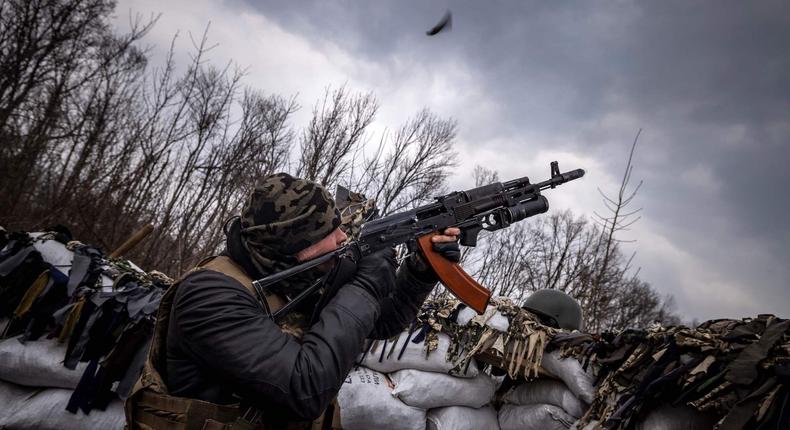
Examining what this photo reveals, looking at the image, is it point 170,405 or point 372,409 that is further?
point 372,409

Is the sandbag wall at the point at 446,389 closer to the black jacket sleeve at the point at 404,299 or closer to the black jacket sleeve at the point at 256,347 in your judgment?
the black jacket sleeve at the point at 404,299

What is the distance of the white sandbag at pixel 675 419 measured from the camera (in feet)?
7.25

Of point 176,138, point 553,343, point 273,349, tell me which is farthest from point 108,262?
point 176,138

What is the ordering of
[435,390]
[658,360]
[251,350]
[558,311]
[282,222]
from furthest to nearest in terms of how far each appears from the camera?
[558,311] → [435,390] → [658,360] → [282,222] → [251,350]

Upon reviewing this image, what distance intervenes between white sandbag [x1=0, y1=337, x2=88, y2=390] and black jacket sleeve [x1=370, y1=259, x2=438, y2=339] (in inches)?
88.5

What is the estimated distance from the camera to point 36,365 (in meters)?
2.81

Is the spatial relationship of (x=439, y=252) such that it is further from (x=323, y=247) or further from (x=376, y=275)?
(x=323, y=247)

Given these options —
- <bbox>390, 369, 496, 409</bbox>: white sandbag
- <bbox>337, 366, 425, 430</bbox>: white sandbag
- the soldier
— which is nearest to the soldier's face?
the soldier

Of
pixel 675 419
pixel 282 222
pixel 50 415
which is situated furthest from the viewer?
pixel 50 415

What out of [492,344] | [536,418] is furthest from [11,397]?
[536,418]

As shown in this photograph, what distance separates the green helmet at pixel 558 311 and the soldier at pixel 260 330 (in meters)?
2.75

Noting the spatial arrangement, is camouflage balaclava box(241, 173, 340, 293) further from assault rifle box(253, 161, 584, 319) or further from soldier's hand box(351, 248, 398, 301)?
soldier's hand box(351, 248, 398, 301)

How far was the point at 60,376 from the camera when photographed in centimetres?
283

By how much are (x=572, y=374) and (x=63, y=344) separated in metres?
3.45
